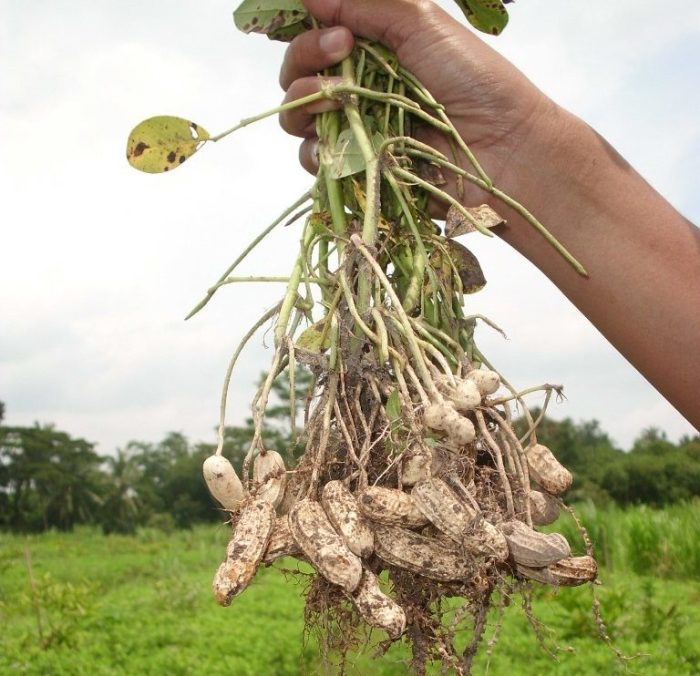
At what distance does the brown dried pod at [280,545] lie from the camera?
1.00 metres

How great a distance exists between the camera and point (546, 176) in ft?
4.67

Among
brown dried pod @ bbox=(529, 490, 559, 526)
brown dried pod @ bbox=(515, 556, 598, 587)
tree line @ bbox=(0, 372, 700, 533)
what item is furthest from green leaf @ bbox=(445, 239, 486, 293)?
tree line @ bbox=(0, 372, 700, 533)

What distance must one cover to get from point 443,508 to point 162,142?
733 millimetres

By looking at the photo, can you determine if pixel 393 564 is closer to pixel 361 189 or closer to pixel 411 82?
pixel 361 189

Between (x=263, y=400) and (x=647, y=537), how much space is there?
5450mm

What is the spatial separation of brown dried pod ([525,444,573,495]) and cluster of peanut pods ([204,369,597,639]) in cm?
8

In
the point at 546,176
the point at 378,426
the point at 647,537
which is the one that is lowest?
the point at 647,537

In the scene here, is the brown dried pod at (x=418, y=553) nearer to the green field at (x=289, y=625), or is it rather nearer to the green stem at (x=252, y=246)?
the green stem at (x=252, y=246)

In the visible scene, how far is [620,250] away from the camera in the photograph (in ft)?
4.43

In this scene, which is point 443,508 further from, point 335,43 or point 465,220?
point 335,43

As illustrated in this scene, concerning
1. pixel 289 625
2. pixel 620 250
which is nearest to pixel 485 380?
pixel 620 250

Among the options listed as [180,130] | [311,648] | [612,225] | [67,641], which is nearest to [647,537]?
[311,648]

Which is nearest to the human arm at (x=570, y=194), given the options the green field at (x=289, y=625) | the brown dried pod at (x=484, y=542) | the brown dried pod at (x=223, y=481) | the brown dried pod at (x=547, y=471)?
the brown dried pod at (x=547, y=471)

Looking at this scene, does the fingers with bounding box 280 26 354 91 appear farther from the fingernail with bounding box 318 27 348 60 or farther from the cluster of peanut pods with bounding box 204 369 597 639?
the cluster of peanut pods with bounding box 204 369 597 639
